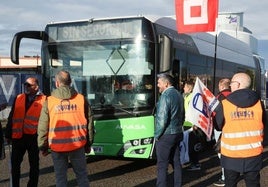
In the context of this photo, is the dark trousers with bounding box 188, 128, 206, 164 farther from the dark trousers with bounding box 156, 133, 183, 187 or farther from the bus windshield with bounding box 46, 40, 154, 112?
the dark trousers with bounding box 156, 133, 183, 187

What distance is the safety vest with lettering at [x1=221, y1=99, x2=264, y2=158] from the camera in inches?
187

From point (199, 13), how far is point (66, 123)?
19.7ft

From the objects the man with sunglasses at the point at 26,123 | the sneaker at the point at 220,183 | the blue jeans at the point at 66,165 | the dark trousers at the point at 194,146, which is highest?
the man with sunglasses at the point at 26,123

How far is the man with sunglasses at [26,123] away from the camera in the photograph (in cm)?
646

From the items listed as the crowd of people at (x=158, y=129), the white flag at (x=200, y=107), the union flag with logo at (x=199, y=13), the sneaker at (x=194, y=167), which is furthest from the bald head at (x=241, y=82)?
the union flag with logo at (x=199, y=13)

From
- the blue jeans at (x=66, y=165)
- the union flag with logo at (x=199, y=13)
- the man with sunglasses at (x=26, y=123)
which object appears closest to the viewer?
the blue jeans at (x=66, y=165)

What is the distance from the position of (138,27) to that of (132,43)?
0.31m

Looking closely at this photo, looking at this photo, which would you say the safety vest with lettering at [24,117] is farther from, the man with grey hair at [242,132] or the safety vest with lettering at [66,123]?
the man with grey hair at [242,132]

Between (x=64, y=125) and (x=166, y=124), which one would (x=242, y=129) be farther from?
(x=64, y=125)

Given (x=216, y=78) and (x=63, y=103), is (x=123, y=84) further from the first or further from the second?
(x=216, y=78)

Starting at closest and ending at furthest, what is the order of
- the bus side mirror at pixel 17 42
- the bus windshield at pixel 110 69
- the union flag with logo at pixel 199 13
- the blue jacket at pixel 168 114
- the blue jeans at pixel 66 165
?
the blue jeans at pixel 66 165
the blue jacket at pixel 168 114
the bus side mirror at pixel 17 42
the bus windshield at pixel 110 69
the union flag with logo at pixel 199 13

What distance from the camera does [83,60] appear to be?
862 centimetres

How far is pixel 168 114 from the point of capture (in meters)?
6.23

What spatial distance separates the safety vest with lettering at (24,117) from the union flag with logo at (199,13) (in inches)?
189
